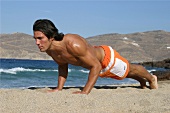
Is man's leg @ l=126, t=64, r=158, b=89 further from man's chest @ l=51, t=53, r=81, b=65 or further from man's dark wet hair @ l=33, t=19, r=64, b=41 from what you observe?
man's dark wet hair @ l=33, t=19, r=64, b=41

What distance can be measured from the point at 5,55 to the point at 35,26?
101m

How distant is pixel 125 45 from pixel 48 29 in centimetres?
11945

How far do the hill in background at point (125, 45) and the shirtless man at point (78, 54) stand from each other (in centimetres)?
9834

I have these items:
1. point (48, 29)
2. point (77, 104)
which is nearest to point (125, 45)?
point (48, 29)

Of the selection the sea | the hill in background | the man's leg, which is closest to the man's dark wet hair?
the man's leg

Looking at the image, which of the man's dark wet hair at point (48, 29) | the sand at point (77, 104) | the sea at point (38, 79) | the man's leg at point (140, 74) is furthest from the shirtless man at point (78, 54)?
the sea at point (38, 79)

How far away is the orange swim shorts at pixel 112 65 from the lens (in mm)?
6633

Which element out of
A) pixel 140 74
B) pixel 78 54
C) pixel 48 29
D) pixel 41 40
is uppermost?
pixel 48 29

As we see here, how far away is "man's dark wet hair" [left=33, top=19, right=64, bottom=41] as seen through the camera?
5.58 metres

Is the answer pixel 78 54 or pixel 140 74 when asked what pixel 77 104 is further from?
pixel 140 74

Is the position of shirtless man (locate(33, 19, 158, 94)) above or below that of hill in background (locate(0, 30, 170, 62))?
above

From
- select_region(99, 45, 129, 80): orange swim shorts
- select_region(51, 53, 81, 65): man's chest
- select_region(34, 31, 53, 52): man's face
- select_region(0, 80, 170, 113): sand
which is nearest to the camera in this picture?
select_region(0, 80, 170, 113): sand

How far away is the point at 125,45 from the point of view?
124062mm

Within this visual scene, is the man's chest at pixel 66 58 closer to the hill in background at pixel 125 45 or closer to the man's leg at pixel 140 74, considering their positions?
the man's leg at pixel 140 74
